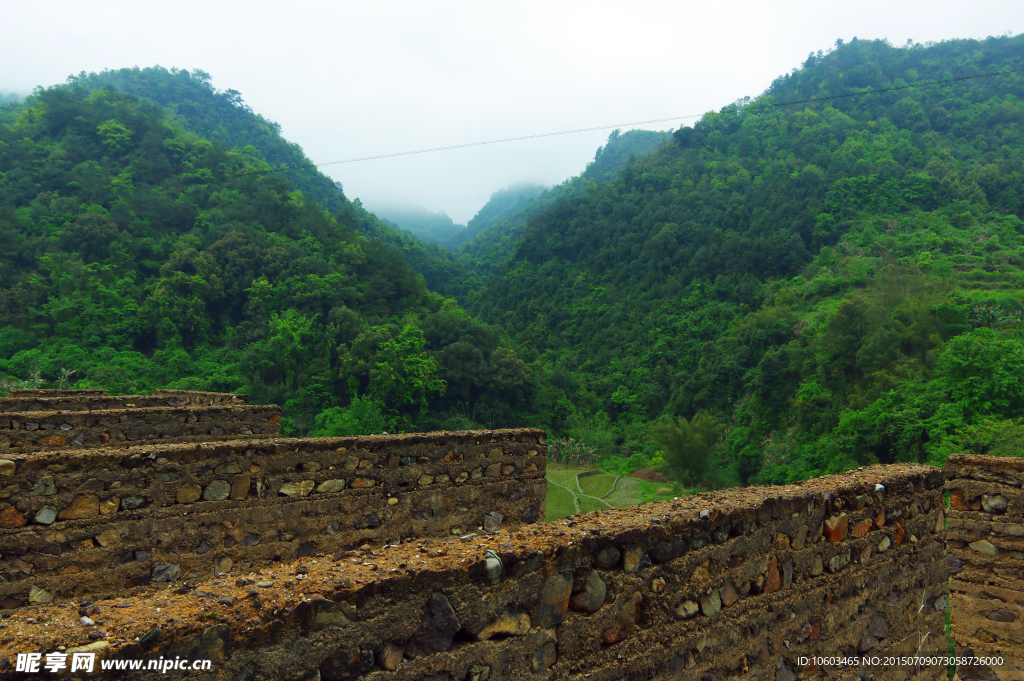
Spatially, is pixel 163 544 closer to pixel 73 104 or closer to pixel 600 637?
pixel 600 637

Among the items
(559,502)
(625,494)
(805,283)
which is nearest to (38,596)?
(559,502)

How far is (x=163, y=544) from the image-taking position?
9.99 feet

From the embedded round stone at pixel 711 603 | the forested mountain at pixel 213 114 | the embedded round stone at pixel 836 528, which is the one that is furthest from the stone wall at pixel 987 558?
the forested mountain at pixel 213 114

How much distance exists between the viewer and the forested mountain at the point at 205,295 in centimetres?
2795

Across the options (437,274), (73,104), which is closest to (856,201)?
(437,274)

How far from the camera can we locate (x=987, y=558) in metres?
3.40

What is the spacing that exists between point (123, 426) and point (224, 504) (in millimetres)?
2413

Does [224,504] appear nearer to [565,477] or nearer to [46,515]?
[46,515]

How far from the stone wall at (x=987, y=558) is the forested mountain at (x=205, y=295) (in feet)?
82.0

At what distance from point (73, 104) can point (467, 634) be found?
58268 millimetres

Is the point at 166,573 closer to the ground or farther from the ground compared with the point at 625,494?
farther from the ground

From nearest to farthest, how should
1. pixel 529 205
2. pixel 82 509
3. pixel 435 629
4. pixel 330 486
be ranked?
1. pixel 435 629
2. pixel 82 509
3. pixel 330 486
4. pixel 529 205

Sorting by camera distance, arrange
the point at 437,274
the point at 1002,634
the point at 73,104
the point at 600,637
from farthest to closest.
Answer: the point at 437,274 → the point at 73,104 → the point at 1002,634 → the point at 600,637

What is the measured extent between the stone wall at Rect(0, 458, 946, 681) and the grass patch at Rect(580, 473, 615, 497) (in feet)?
72.6
